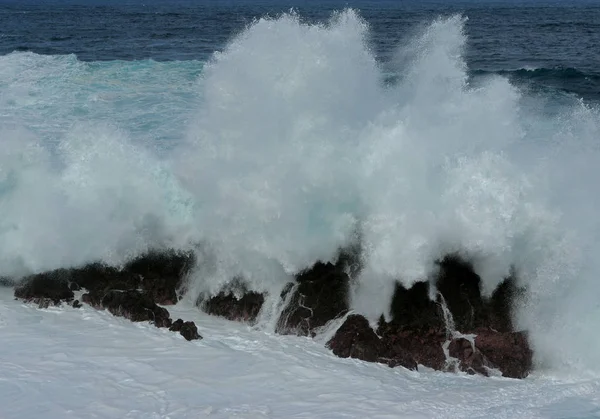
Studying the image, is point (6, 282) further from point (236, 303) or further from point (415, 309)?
point (415, 309)

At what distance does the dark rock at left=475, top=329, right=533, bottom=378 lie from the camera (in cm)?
946

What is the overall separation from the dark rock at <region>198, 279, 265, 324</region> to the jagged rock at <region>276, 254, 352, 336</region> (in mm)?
485

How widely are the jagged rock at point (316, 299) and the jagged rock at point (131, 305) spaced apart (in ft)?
5.48

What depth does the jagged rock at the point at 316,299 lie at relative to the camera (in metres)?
10.4

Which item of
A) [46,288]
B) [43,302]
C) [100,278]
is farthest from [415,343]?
[46,288]

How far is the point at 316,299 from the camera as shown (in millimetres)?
10688

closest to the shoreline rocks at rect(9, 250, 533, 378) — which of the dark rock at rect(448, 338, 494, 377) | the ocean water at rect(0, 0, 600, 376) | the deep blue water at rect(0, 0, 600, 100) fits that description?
the dark rock at rect(448, 338, 494, 377)

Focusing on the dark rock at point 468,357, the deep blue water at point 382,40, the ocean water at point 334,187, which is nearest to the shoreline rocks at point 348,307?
the dark rock at point 468,357

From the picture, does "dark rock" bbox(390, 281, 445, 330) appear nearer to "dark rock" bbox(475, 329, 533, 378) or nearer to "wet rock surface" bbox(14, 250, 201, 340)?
"dark rock" bbox(475, 329, 533, 378)

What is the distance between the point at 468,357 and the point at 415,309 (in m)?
1.05

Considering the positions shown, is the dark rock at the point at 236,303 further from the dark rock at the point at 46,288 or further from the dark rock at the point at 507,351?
→ the dark rock at the point at 507,351

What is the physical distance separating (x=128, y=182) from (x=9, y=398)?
517 centimetres

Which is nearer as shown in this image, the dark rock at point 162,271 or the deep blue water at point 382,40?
the dark rock at point 162,271

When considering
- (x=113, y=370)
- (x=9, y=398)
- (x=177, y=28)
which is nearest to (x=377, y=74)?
(x=113, y=370)
